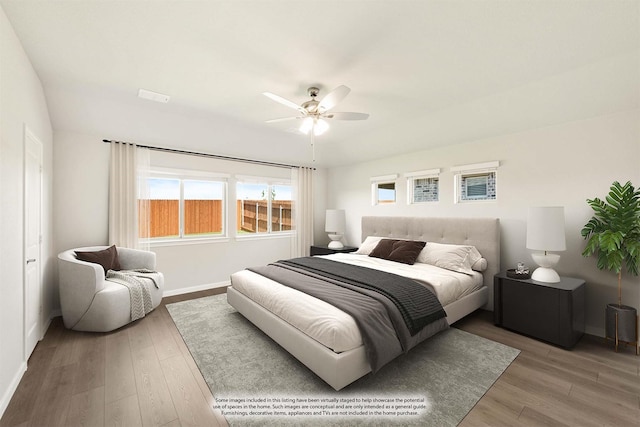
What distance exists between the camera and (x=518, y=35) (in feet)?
6.48

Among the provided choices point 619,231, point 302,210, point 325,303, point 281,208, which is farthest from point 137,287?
point 619,231

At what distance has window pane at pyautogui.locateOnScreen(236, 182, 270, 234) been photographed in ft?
16.8

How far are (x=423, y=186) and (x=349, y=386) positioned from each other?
3443 mm

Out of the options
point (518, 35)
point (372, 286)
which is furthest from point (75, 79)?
point (518, 35)

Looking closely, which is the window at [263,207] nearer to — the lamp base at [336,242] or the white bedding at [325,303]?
the lamp base at [336,242]

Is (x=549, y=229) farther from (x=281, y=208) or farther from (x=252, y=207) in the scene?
(x=252, y=207)

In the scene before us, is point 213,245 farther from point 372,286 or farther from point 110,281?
point 372,286

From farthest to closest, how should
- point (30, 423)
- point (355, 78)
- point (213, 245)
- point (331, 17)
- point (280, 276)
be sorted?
point (213, 245) < point (280, 276) < point (355, 78) < point (331, 17) < point (30, 423)

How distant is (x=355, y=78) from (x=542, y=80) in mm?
1870

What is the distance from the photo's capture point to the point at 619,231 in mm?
2504

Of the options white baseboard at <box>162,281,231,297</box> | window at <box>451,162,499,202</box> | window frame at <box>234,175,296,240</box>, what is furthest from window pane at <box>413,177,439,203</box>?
white baseboard at <box>162,281,231,297</box>

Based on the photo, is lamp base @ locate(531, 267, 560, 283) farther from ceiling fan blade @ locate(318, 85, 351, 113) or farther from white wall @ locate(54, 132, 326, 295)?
white wall @ locate(54, 132, 326, 295)

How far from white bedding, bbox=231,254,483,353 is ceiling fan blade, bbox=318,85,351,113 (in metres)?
1.84

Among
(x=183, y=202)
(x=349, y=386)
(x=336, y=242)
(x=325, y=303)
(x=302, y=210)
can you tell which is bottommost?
(x=349, y=386)
